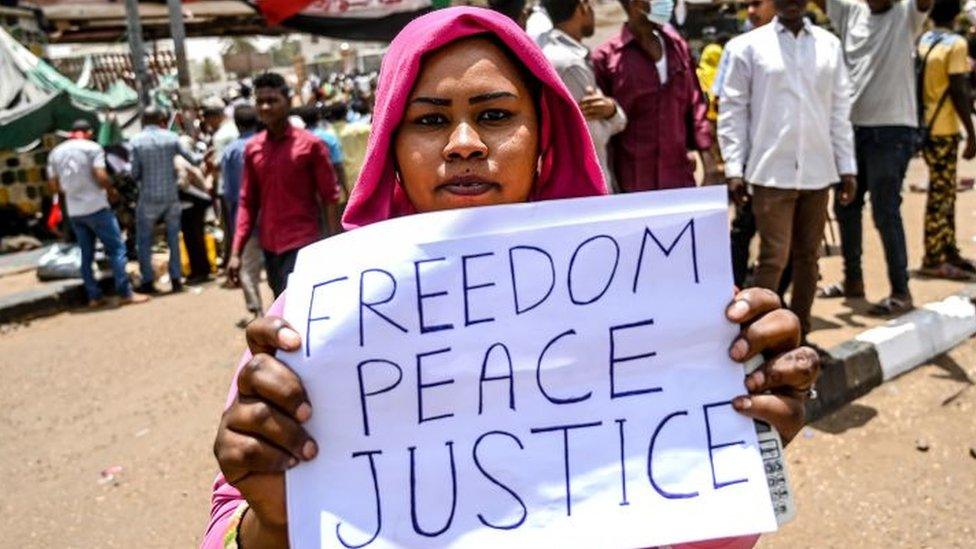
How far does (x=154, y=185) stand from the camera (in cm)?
846

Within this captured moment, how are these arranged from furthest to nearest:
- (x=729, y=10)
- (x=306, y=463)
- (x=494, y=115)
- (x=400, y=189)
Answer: (x=729, y=10) < (x=400, y=189) < (x=494, y=115) < (x=306, y=463)

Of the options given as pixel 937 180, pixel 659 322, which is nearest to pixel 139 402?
pixel 659 322

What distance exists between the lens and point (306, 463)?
1.15m

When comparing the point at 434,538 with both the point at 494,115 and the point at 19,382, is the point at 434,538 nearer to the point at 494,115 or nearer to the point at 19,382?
the point at 494,115

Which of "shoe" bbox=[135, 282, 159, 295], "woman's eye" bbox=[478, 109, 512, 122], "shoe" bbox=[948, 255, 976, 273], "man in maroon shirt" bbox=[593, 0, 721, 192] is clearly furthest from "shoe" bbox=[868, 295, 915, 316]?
"shoe" bbox=[135, 282, 159, 295]

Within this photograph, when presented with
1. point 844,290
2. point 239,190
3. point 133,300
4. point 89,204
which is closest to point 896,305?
point 844,290

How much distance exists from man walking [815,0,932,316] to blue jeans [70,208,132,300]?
6.76 meters

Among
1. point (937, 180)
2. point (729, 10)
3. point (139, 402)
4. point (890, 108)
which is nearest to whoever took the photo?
point (890, 108)

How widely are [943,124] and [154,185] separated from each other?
709cm

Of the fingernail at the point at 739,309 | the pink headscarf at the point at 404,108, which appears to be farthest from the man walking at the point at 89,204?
the fingernail at the point at 739,309

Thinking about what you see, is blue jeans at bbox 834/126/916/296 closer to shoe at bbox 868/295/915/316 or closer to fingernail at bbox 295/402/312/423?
shoe at bbox 868/295/915/316

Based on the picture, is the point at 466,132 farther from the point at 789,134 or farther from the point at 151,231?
the point at 151,231

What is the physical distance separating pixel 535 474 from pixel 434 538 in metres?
0.17

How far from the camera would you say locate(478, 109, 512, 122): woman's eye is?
1318 mm
